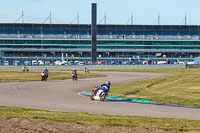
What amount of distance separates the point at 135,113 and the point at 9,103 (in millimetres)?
8039

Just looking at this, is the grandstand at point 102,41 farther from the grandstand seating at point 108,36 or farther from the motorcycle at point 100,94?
the motorcycle at point 100,94

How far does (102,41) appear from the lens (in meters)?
149

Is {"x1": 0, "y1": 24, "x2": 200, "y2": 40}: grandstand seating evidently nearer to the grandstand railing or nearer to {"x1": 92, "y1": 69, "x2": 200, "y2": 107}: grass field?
the grandstand railing

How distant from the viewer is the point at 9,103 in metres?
20.5

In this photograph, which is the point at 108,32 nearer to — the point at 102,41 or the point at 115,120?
the point at 102,41

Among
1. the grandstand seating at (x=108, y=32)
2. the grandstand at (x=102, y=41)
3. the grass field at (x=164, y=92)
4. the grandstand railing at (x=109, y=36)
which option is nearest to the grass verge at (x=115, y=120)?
the grass field at (x=164, y=92)

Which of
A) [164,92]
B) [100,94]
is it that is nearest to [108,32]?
[164,92]

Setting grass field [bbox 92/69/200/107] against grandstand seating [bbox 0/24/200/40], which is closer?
grass field [bbox 92/69/200/107]

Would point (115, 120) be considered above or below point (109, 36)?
below

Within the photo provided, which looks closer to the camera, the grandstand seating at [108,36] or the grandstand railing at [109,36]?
the grandstand railing at [109,36]

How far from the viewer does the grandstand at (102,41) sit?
477ft

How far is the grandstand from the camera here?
14525 centimetres

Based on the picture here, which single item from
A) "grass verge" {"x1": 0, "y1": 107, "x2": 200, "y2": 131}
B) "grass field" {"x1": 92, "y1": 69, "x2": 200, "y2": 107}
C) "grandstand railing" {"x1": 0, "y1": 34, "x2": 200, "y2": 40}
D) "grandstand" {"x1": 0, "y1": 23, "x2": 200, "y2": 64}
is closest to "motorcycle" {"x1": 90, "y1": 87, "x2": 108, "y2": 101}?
"grass field" {"x1": 92, "y1": 69, "x2": 200, "y2": 107}

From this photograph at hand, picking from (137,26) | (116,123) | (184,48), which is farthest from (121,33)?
(116,123)
